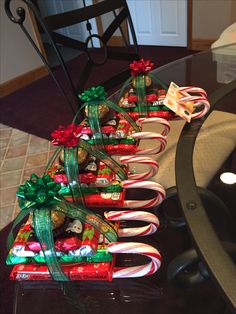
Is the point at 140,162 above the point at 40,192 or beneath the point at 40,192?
beneath

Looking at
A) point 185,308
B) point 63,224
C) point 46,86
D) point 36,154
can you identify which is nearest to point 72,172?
point 63,224

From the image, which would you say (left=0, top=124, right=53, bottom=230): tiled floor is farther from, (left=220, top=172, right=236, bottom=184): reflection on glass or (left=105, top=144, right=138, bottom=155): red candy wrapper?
(left=220, top=172, right=236, bottom=184): reflection on glass

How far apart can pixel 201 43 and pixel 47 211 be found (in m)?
3.25

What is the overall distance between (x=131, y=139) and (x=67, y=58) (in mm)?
3186

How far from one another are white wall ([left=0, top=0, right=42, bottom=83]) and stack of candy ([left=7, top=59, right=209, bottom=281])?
2.52m

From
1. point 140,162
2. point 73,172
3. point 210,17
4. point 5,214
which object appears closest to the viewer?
point 73,172

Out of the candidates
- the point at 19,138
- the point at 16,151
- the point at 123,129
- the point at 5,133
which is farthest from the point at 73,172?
the point at 5,133

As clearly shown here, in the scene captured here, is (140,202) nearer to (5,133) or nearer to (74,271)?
(74,271)

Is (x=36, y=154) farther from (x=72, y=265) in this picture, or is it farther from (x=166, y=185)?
(x=72, y=265)

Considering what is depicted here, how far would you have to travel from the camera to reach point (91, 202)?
2.24 feet

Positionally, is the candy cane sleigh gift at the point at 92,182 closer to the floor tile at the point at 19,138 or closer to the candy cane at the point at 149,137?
the candy cane at the point at 149,137

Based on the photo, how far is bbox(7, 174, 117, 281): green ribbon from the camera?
0.53 meters

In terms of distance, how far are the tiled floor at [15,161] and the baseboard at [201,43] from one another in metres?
2.10

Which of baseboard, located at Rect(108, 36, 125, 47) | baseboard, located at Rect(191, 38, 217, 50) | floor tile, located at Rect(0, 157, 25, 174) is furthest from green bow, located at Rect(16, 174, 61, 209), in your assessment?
baseboard, located at Rect(108, 36, 125, 47)
